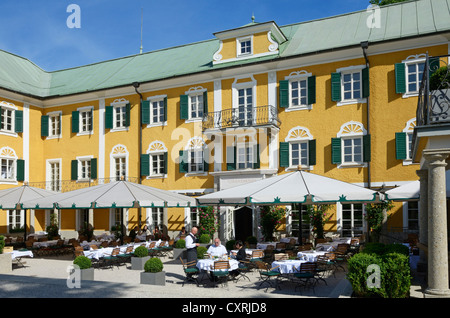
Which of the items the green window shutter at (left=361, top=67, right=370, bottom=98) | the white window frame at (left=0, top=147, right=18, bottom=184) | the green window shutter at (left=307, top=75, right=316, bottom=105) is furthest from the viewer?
the white window frame at (left=0, top=147, right=18, bottom=184)

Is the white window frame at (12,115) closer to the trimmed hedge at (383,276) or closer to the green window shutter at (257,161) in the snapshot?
the green window shutter at (257,161)

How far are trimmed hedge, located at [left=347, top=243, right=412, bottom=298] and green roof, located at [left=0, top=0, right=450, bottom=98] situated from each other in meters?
13.2

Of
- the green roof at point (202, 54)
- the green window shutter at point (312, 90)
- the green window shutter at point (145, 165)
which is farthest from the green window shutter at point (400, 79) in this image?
the green window shutter at point (145, 165)

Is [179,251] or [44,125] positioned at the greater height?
[44,125]

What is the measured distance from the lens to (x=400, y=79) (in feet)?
62.7

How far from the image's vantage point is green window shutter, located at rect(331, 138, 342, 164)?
2016 cm

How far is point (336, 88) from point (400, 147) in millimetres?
3886

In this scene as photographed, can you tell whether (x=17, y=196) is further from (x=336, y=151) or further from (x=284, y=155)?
(x=336, y=151)

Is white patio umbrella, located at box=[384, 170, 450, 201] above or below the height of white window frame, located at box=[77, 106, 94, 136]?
below

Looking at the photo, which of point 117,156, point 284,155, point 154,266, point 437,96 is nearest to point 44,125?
point 117,156

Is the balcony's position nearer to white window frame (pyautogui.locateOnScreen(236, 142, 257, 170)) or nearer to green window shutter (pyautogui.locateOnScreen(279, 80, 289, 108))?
green window shutter (pyautogui.locateOnScreen(279, 80, 289, 108))

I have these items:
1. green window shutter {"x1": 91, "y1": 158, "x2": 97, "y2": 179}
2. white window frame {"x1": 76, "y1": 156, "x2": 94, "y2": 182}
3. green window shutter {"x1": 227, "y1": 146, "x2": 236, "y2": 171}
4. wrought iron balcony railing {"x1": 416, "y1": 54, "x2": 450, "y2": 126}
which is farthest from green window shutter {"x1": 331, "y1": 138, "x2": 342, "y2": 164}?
white window frame {"x1": 76, "y1": 156, "x2": 94, "y2": 182}

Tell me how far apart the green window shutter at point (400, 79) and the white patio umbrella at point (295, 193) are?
868cm
